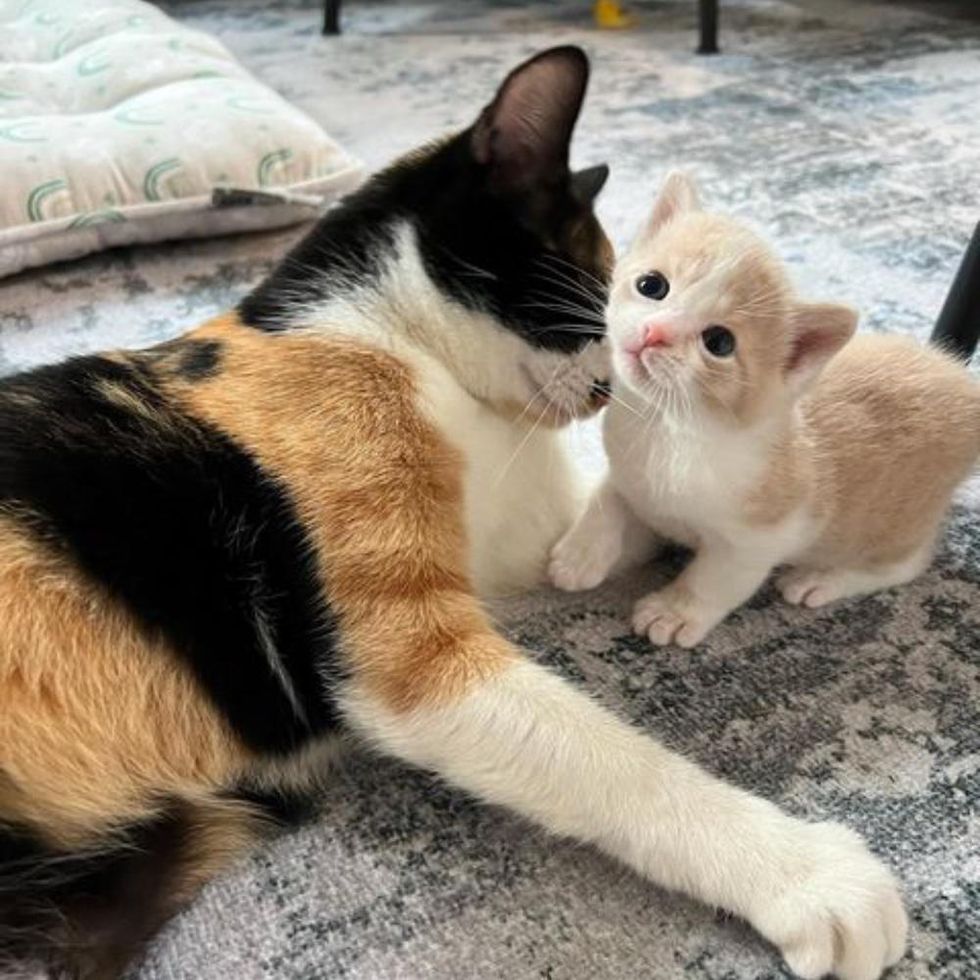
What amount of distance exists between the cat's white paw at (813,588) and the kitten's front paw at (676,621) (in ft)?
0.34

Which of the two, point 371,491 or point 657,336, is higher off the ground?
point 657,336

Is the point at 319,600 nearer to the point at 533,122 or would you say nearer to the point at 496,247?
the point at 496,247

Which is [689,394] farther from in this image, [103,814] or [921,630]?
[103,814]

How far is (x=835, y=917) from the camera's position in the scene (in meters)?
0.75

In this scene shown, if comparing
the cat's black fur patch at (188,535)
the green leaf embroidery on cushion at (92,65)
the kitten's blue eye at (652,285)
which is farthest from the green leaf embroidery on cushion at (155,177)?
the kitten's blue eye at (652,285)

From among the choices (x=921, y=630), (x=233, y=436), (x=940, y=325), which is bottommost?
(x=921, y=630)

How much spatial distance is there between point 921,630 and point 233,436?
671 millimetres

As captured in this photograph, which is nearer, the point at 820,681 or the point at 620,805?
the point at 620,805

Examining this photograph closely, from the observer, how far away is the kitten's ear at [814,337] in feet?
2.93

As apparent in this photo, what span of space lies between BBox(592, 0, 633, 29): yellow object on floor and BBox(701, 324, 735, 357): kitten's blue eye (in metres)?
2.57

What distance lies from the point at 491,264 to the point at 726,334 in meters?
0.23

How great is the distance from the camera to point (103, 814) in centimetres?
80

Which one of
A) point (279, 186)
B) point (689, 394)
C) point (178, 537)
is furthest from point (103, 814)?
point (279, 186)

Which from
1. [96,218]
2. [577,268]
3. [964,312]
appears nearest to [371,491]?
[577,268]
